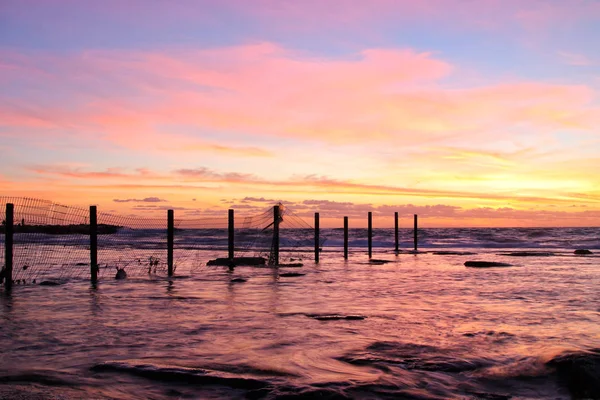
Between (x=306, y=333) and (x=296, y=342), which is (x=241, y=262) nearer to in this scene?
(x=306, y=333)

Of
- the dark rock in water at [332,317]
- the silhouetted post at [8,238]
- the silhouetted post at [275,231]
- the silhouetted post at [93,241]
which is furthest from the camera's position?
the silhouetted post at [275,231]

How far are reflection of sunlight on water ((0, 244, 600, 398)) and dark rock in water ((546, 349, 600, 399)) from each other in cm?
18

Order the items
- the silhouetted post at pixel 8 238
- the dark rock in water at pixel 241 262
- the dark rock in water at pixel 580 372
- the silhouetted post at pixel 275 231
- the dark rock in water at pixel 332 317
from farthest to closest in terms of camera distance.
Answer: the dark rock in water at pixel 241 262
the silhouetted post at pixel 275 231
the silhouetted post at pixel 8 238
the dark rock in water at pixel 332 317
the dark rock in water at pixel 580 372

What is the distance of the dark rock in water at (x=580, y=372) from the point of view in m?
5.76

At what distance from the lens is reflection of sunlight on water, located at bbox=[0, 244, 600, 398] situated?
6344 mm

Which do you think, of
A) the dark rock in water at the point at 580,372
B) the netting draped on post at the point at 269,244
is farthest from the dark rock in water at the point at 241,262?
the dark rock in water at the point at 580,372

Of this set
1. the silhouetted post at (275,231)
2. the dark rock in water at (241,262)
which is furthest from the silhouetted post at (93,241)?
the silhouetted post at (275,231)

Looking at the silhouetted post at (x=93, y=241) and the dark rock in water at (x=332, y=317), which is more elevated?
the silhouetted post at (x=93, y=241)

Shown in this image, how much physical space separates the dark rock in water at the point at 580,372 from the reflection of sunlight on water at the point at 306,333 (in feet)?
0.58

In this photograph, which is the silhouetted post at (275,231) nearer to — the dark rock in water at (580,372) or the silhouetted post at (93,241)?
the silhouetted post at (93,241)

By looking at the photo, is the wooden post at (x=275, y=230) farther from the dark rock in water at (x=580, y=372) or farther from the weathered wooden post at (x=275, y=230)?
the dark rock in water at (x=580, y=372)

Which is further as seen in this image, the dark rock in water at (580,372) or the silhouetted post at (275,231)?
the silhouetted post at (275,231)

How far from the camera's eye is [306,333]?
29.5ft

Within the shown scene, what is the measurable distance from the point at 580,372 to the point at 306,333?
429 centimetres
